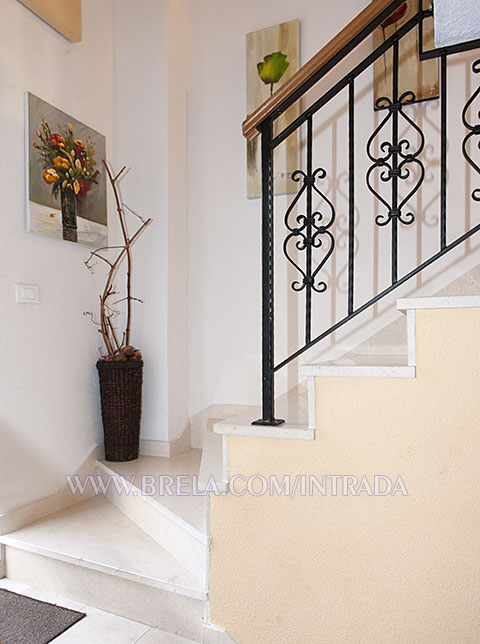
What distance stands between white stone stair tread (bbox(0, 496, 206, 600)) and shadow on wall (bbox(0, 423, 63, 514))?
5.1 inches

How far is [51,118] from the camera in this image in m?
2.46

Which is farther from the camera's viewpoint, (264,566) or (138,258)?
(138,258)

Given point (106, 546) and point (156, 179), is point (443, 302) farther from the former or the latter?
point (156, 179)

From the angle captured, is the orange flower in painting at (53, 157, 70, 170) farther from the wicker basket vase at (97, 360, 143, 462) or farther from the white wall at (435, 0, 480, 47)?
the white wall at (435, 0, 480, 47)

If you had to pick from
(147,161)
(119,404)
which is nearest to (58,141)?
(147,161)

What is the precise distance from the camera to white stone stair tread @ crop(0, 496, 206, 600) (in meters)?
1.77

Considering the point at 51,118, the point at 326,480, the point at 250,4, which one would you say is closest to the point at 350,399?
the point at 326,480

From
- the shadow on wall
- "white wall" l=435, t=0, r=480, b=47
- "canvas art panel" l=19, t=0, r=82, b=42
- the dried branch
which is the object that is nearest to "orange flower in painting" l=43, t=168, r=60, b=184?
the dried branch

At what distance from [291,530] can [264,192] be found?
1.07 m

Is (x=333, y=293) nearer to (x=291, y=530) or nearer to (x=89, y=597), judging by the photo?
(x=291, y=530)

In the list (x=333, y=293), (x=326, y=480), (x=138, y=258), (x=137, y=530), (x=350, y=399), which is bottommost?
(x=137, y=530)

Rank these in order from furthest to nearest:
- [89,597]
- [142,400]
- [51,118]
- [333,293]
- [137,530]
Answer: [142,400], [333,293], [51,118], [137,530], [89,597]

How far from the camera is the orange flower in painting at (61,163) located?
2.48m

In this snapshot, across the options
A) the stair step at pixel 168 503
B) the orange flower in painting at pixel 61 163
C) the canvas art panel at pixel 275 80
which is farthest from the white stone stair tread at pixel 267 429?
the orange flower in painting at pixel 61 163
